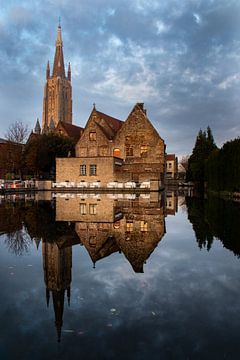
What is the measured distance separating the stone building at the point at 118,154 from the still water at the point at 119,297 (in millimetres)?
33358

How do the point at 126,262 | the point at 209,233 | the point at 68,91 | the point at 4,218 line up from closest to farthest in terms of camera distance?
1. the point at 126,262
2. the point at 209,233
3. the point at 4,218
4. the point at 68,91

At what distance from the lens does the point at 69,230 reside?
944 cm

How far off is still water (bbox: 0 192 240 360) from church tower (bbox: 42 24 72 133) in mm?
113920

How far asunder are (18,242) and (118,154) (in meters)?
39.9

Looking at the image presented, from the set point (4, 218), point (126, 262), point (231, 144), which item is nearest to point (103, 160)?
point (231, 144)

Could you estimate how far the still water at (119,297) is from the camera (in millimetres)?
2895

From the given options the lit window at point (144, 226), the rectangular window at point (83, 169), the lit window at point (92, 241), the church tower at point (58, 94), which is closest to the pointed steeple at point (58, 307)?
the lit window at point (92, 241)

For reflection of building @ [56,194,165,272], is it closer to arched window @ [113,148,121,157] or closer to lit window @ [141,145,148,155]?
lit window @ [141,145,148,155]

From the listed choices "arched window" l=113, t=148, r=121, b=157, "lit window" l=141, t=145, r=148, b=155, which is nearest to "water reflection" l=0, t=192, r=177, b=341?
"lit window" l=141, t=145, r=148, b=155

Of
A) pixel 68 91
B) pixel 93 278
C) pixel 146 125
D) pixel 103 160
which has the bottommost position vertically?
pixel 93 278

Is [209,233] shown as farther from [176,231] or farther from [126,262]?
[126,262]

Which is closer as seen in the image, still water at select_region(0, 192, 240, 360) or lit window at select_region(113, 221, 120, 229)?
still water at select_region(0, 192, 240, 360)

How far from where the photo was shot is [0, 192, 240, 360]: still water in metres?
2.89

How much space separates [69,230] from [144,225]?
255cm
